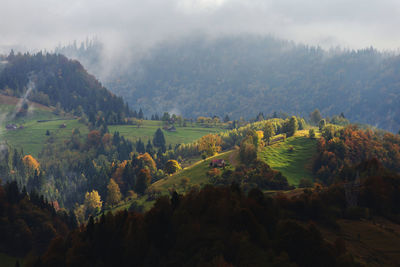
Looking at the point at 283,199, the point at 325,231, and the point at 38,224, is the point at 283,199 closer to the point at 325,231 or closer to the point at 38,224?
the point at 325,231

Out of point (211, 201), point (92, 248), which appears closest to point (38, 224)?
point (92, 248)

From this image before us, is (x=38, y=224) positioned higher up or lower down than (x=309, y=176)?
lower down

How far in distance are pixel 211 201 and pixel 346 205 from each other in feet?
149

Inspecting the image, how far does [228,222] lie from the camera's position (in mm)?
70250

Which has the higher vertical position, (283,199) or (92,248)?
(283,199)

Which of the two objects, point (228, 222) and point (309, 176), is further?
point (309, 176)

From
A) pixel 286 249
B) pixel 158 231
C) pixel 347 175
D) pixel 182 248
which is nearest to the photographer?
pixel 286 249

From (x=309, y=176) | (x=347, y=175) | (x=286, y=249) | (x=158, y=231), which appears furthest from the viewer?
(x=309, y=176)

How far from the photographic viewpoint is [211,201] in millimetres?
78938

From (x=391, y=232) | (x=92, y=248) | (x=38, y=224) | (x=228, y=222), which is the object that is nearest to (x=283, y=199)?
(x=391, y=232)

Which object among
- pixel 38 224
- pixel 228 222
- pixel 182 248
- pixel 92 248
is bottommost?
pixel 38 224

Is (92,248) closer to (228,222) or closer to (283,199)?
(228,222)

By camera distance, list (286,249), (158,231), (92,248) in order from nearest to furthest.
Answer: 1. (286,249)
2. (158,231)
3. (92,248)

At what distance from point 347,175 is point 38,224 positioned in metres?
121
